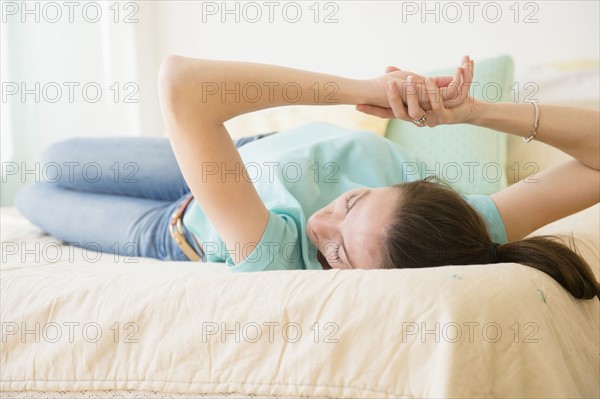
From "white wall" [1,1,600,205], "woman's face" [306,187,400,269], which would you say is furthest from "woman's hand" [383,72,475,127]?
"white wall" [1,1,600,205]

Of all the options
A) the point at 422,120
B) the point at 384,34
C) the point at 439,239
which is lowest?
the point at 439,239

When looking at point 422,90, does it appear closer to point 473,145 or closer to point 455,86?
point 455,86

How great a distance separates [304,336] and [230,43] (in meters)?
2.47

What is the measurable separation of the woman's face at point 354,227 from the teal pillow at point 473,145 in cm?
76

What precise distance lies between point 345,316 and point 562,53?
6.07 feet

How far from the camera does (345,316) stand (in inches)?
29.2

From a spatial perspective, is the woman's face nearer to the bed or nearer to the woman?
the woman

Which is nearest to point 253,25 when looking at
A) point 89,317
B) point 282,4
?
point 282,4

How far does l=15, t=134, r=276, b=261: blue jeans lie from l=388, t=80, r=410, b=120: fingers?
2.24 feet

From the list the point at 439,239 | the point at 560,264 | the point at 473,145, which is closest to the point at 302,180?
the point at 439,239

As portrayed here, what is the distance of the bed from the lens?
0.71 meters

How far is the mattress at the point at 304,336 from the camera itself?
0.71 m

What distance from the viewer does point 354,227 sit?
1.08 m

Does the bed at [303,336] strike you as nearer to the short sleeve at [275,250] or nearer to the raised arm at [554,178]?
the short sleeve at [275,250]
